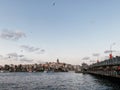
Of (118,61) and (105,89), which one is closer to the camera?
(105,89)

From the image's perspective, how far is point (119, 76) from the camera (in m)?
80.1

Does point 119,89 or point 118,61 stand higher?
point 118,61

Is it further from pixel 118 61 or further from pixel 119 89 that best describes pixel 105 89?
pixel 118 61

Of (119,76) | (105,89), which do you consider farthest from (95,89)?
(119,76)

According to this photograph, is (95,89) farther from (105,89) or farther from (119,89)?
(119,89)

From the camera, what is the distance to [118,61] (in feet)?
266

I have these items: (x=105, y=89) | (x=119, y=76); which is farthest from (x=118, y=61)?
(x=105, y=89)

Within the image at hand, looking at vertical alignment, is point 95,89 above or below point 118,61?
below

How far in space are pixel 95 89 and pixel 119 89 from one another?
303 inches

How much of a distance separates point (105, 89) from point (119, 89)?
181 inches

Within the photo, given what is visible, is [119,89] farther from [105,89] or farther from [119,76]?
[119,76]

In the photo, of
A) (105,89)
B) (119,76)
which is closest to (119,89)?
(105,89)

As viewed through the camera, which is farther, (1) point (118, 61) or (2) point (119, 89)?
(1) point (118, 61)

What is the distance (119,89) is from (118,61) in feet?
54.6
